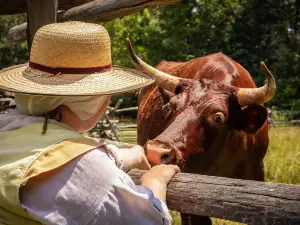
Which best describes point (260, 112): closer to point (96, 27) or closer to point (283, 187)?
point (283, 187)

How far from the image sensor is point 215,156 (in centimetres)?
480

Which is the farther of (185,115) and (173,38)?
(173,38)

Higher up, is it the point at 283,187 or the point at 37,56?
the point at 37,56

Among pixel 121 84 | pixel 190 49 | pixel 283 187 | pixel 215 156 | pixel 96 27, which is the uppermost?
pixel 96 27

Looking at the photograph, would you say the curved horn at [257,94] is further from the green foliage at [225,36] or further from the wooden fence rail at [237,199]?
the green foliage at [225,36]

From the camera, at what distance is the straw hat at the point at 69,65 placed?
6.88 feet

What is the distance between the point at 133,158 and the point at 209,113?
215 centimetres

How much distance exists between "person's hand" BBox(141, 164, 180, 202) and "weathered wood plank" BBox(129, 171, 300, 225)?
0.09 metres

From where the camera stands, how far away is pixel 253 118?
479 centimetres

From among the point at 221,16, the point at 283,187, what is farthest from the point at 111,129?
the point at 221,16

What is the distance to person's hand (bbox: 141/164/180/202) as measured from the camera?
2.29 meters

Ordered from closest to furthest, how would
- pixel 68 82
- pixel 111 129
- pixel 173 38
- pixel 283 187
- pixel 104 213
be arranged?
pixel 104 213 < pixel 68 82 < pixel 283 187 < pixel 111 129 < pixel 173 38

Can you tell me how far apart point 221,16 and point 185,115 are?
114 feet

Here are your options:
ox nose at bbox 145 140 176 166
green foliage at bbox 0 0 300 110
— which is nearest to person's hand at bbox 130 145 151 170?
ox nose at bbox 145 140 176 166
